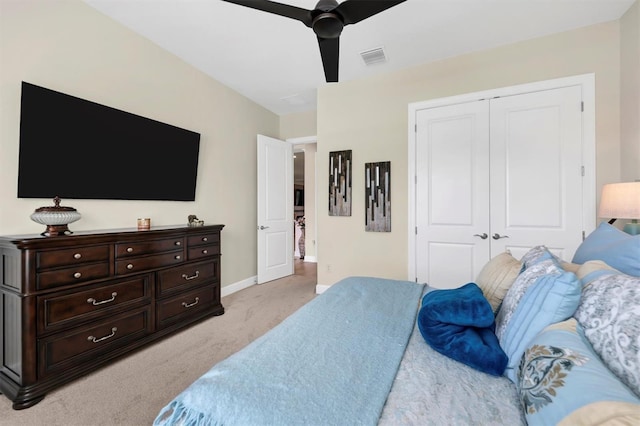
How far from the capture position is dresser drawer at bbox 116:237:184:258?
2182 millimetres

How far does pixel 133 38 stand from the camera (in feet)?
8.99

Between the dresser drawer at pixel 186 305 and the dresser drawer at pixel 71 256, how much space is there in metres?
0.68

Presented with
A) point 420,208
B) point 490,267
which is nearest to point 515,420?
point 490,267

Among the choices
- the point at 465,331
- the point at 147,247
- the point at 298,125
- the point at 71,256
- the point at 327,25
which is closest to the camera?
the point at 465,331

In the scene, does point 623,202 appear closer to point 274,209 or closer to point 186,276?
point 186,276

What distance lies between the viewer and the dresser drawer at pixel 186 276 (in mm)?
2521

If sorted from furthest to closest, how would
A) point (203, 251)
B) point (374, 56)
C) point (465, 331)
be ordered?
point (374, 56), point (203, 251), point (465, 331)

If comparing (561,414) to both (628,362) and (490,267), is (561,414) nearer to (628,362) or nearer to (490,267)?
(628,362)

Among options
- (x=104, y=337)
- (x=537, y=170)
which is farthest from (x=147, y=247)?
(x=537, y=170)

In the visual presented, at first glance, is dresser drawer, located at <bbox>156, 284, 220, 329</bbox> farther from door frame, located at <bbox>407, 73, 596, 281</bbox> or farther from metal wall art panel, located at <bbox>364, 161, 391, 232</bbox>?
door frame, located at <bbox>407, 73, 596, 281</bbox>

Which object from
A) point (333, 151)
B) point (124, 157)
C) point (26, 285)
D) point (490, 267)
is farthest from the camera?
point (333, 151)

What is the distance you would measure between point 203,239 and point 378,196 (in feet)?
7.03

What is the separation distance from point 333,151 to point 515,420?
342cm

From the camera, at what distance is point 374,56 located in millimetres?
3176
